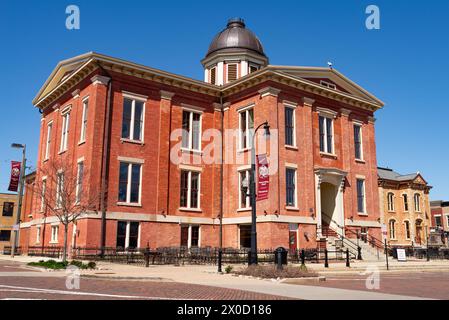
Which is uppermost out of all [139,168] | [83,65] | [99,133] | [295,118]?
[83,65]

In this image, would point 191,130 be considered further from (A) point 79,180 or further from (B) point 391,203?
(B) point 391,203

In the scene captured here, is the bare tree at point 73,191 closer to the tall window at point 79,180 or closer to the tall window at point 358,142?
the tall window at point 79,180

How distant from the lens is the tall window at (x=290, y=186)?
1288 inches

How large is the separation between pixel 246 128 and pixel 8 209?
50.6 metres

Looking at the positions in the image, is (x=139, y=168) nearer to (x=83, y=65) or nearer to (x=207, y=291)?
(x=83, y=65)

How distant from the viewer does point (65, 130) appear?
35156mm

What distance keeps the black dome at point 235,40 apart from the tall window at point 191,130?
10235 mm

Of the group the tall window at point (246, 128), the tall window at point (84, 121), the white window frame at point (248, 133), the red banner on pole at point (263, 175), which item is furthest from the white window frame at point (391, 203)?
the tall window at point (84, 121)

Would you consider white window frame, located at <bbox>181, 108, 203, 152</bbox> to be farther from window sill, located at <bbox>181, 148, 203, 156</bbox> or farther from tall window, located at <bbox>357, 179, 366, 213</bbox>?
tall window, located at <bbox>357, 179, 366, 213</bbox>

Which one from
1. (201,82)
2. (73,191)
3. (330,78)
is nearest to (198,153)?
(201,82)

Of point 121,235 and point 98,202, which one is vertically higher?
point 98,202

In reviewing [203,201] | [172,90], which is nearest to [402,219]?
[203,201]

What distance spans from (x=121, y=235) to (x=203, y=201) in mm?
7042

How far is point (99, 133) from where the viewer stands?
29.8 meters
